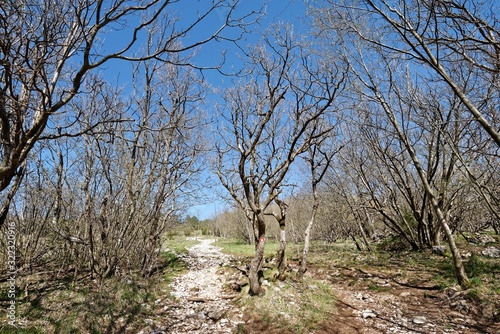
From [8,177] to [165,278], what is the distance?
8068 millimetres

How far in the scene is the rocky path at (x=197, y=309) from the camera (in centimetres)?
552

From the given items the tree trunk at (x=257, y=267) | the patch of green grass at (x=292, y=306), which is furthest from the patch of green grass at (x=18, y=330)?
the tree trunk at (x=257, y=267)

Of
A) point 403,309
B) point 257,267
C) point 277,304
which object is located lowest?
point 403,309

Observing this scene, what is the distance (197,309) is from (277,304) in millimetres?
2004

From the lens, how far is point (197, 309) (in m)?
6.61

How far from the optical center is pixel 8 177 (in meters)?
2.42

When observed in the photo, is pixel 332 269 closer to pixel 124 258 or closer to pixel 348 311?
pixel 348 311

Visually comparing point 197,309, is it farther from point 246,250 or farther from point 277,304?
point 246,250

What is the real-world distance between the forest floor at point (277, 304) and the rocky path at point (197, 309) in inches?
0.9

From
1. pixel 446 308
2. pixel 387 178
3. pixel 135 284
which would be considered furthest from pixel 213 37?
pixel 387 178

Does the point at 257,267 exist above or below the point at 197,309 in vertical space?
above

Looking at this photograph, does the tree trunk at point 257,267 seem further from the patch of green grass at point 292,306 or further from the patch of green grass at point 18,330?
the patch of green grass at point 18,330

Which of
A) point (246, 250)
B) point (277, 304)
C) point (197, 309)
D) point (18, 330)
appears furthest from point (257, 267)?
point (246, 250)

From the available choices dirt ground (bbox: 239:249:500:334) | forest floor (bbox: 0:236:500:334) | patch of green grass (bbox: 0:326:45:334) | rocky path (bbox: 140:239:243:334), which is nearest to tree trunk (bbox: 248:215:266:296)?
forest floor (bbox: 0:236:500:334)
